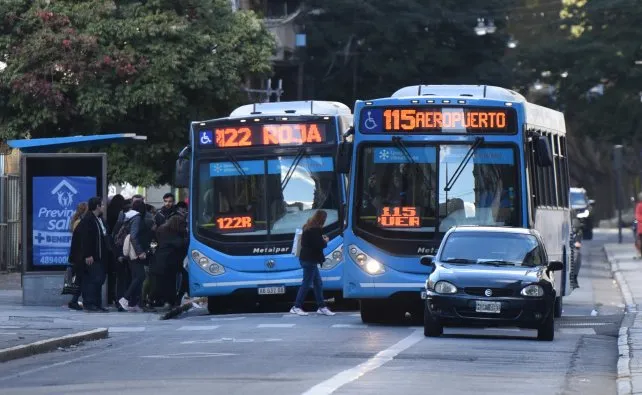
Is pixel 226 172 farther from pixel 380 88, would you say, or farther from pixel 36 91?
pixel 380 88

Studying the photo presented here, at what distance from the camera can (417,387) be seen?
584 inches

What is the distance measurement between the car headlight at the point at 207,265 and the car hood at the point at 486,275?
21.6 ft

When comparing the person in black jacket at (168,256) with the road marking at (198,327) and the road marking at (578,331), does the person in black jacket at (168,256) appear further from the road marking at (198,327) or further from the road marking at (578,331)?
the road marking at (578,331)

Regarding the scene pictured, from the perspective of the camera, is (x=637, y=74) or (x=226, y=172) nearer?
(x=226, y=172)

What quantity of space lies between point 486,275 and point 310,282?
5.79 m

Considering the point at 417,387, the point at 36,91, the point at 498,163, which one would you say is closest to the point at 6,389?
the point at 417,387

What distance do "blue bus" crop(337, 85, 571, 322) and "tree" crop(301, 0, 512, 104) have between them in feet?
105

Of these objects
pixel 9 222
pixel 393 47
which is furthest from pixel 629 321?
pixel 393 47

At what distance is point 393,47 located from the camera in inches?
2232

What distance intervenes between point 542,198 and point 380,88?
3237cm

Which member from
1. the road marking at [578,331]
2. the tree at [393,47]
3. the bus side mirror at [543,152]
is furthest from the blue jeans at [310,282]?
the tree at [393,47]

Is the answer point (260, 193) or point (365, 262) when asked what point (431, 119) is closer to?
point (365, 262)

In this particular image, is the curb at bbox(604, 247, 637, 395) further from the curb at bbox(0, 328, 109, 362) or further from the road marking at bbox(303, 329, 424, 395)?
the curb at bbox(0, 328, 109, 362)

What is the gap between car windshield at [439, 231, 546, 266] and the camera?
22.0 m
